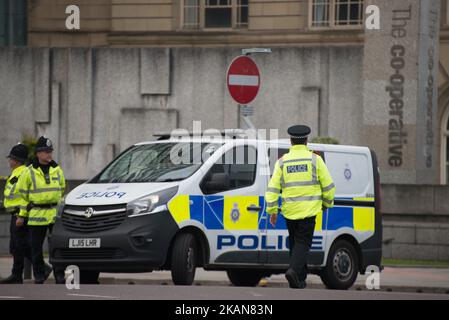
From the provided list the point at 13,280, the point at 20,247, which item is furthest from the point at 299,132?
the point at 13,280

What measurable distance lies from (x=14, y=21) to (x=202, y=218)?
30.1m

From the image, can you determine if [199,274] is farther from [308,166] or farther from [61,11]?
[61,11]

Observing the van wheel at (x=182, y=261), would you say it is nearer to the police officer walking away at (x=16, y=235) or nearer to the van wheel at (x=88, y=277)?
the van wheel at (x=88, y=277)

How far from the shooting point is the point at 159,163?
1580cm

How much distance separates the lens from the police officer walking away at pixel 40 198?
16.2 meters

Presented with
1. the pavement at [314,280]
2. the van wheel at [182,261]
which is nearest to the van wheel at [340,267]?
the pavement at [314,280]

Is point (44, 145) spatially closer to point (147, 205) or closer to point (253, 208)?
point (147, 205)

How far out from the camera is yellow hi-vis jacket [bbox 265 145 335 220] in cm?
1457

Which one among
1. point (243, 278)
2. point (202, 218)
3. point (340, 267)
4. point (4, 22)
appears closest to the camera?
point (202, 218)

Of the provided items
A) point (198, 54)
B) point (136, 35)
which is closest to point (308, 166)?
point (198, 54)

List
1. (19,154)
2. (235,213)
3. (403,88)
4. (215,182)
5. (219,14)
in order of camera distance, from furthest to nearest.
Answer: (219,14), (403,88), (19,154), (235,213), (215,182)

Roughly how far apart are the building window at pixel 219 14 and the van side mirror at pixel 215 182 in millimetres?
28221

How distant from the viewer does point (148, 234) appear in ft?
48.3

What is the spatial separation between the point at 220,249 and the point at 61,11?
30404 mm
